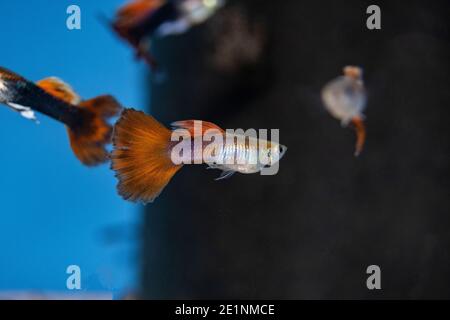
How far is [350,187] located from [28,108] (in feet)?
5.88

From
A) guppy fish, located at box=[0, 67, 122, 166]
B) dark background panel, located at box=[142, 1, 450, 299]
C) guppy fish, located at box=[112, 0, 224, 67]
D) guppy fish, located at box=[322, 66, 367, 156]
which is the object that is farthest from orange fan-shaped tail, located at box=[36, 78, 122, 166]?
guppy fish, located at box=[322, 66, 367, 156]

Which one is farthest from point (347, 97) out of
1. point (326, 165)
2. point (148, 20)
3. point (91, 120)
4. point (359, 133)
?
point (91, 120)

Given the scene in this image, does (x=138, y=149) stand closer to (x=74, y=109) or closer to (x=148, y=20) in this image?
(x=74, y=109)

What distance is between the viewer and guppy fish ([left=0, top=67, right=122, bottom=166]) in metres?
1.34

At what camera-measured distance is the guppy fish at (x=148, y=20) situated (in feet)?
5.83

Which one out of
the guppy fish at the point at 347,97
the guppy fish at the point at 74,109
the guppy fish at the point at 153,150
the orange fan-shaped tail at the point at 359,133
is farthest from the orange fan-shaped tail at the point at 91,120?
the orange fan-shaped tail at the point at 359,133

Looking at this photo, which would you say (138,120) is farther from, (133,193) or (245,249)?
(245,249)

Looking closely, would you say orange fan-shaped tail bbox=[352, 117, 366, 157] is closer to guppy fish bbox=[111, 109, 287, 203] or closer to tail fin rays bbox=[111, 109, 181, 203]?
guppy fish bbox=[111, 109, 287, 203]

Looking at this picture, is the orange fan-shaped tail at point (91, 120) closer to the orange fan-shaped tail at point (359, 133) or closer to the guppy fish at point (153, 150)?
the guppy fish at point (153, 150)

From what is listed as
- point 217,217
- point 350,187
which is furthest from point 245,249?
point 350,187

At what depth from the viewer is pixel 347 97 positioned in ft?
7.48

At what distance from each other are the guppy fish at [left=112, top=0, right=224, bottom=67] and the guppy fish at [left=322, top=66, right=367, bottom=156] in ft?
2.76

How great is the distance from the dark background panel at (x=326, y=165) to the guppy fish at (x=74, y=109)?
0.87 m

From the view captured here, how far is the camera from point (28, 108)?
1358mm
